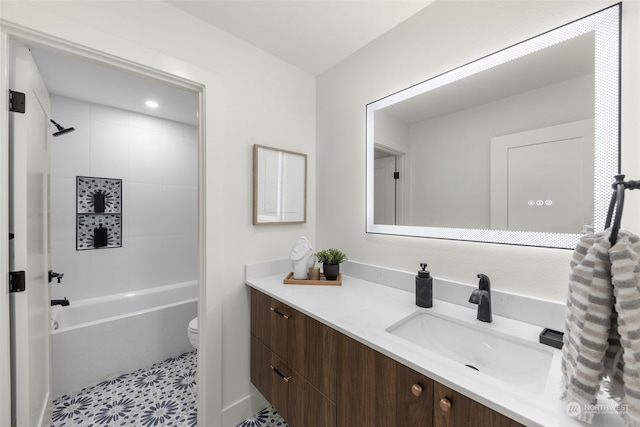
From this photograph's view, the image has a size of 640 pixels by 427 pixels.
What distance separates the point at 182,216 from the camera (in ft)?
9.84

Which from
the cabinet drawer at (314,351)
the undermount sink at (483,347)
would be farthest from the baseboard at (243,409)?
the undermount sink at (483,347)

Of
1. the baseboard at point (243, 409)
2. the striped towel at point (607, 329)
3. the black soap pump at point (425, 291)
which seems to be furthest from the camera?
the baseboard at point (243, 409)

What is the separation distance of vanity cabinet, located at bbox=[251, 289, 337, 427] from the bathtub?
3.94 ft

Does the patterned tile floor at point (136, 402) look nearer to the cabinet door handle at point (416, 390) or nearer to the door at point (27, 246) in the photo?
the door at point (27, 246)

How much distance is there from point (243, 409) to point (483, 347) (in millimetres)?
1445

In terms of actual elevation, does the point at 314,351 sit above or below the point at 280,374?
above

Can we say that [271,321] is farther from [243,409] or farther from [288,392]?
[243,409]

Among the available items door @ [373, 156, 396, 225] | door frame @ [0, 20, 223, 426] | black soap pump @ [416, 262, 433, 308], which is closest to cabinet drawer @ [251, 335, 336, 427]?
door frame @ [0, 20, 223, 426]

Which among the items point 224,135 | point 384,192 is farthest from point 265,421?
point 224,135

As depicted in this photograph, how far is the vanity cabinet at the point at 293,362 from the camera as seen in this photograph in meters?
1.06

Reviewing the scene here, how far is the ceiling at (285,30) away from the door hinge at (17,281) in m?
0.94

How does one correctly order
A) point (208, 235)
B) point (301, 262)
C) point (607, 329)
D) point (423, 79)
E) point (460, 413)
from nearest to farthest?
point (607, 329) < point (460, 413) < point (423, 79) < point (208, 235) < point (301, 262)

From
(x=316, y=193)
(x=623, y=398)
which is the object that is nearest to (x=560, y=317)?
(x=623, y=398)

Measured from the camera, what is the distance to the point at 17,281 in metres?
1.06
